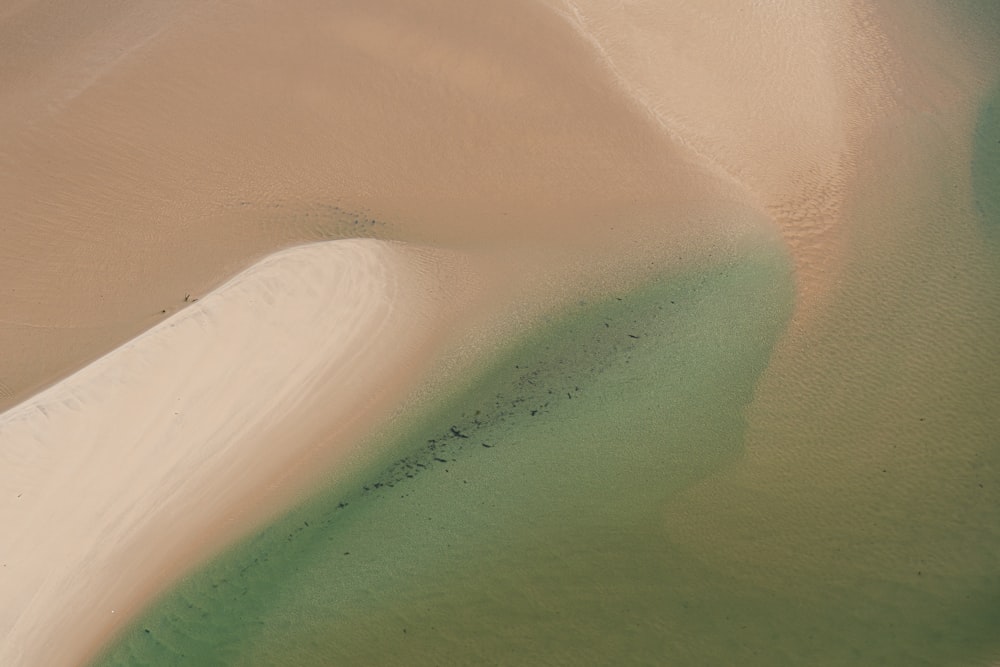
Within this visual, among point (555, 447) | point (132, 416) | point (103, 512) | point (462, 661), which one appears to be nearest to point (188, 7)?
point (132, 416)

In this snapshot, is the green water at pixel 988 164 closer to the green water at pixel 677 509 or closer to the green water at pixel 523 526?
the green water at pixel 677 509

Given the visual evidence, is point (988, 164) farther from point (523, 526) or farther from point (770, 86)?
point (523, 526)

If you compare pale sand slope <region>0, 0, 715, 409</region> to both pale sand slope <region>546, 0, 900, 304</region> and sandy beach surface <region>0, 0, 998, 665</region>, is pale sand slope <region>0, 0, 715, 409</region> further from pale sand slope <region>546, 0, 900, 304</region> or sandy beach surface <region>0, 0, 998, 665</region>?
pale sand slope <region>546, 0, 900, 304</region>

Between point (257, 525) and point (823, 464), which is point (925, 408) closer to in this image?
point (823, 464)

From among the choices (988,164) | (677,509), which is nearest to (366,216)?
(677,509)

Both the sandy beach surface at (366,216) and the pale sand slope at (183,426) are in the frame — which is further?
the sandy beach surface at (366,216)

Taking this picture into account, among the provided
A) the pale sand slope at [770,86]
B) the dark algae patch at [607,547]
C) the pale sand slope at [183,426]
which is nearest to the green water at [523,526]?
the dark algae patch at [607,547]
